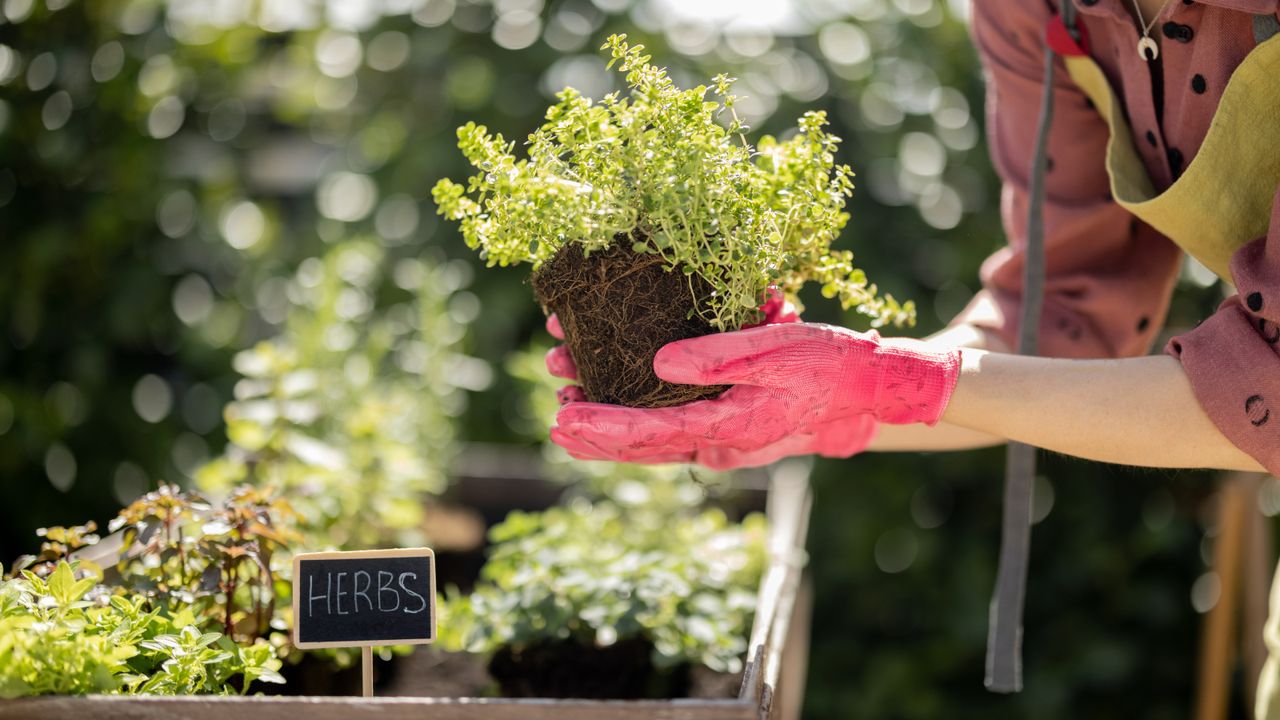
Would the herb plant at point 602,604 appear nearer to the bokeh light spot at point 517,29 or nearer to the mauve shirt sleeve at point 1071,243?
the mauve shirt sleeve at point 1071,243

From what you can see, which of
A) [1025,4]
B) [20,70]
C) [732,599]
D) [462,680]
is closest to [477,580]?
[462,680]

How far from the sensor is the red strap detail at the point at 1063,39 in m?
1.13

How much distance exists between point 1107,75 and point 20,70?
2375 mm

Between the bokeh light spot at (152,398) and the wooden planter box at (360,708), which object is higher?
the bokeh light spot at (152,398)

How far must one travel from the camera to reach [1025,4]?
1.19 m

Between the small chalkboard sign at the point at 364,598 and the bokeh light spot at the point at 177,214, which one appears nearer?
the small chalkboard sign at the point at 364,598

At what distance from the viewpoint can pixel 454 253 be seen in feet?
8.34

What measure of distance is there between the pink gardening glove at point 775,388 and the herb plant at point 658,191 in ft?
0.20

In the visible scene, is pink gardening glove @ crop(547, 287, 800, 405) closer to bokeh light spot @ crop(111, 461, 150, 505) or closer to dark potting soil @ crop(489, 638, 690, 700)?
dark potting soil @ crop(489, 638, 690, 700)

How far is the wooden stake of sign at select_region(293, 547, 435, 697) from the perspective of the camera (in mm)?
958

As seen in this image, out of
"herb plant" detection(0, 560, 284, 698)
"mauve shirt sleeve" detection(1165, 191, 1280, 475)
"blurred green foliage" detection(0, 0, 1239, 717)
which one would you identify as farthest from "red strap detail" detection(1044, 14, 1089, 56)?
"blurred green foliage" detection(0, 0, 1239, 717)

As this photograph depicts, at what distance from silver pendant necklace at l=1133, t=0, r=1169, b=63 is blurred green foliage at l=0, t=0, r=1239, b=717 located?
121 cm

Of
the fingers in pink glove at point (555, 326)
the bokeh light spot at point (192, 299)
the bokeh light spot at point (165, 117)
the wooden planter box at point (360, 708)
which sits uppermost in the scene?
the bokeh light spot at point (165, 117)

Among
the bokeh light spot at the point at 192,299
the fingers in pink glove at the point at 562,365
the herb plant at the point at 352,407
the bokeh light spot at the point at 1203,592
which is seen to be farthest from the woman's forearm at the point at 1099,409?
the bokeh light spot at the point at 192,299
